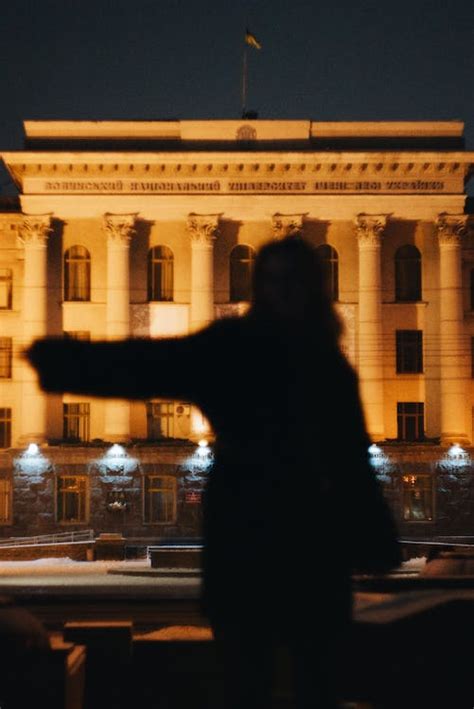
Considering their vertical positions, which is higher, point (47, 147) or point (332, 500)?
point (47, 147)

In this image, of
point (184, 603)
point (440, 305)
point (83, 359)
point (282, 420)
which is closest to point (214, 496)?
point (282, 420)

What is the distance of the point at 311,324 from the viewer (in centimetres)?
369

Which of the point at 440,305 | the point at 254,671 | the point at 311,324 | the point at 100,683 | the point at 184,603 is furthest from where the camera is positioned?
the point at 440,305

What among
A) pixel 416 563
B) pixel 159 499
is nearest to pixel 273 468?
pixel 416 563

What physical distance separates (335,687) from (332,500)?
526 mm

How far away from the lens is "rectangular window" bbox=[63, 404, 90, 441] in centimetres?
5244

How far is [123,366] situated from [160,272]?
50.6 meters

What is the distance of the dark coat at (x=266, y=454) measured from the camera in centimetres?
345

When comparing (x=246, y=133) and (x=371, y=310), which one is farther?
(x=246, y=133)

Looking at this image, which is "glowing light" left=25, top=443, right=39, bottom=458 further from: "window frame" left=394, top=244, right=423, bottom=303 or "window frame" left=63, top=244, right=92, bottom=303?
"window frame" left=394, top=244, right=423, bottom=303

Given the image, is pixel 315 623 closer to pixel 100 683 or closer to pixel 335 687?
pixel 335 687

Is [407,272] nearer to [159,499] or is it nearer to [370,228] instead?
[370,228]

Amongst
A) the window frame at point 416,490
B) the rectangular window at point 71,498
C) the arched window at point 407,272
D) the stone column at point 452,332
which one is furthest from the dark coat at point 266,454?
the arched window at point 407,272

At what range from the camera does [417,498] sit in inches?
2013
